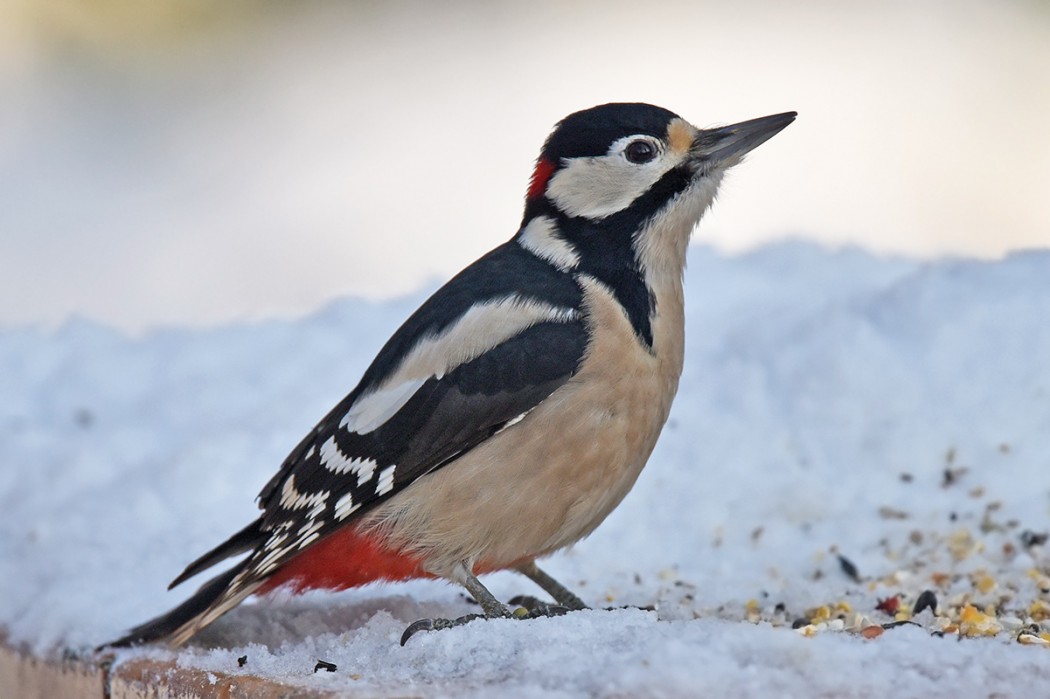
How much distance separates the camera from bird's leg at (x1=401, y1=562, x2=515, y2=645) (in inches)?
127

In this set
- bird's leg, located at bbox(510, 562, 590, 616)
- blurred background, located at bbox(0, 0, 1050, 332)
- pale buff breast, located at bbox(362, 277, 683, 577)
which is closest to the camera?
pale buff breast, located at bbox(362, 277, 683, 577)

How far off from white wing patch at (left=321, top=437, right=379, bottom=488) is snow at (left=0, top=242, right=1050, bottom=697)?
13.0 inches

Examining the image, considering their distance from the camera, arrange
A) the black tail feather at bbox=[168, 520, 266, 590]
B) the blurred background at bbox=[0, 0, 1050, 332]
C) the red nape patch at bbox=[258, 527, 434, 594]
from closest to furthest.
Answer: the red nape patch at bbox=[258, 527, 434, 594] → the black tail feather at bbox=[168, 520, 266, 590] → the blurred background at bbox=[0, 0, 1050, 332]

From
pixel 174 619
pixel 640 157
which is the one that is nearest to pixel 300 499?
pixel 174 619

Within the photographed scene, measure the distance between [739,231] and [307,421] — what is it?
451 cm

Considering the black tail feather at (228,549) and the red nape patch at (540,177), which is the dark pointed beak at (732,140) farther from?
the black tail feather at (228,549)

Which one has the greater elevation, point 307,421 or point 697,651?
point 307,421

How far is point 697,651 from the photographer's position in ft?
8.17

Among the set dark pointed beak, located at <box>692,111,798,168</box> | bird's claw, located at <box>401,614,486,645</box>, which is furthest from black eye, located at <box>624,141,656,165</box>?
bird's claw, located at <box>401,614,486,645</box>

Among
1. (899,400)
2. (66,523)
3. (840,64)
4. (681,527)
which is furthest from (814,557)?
(840,64)

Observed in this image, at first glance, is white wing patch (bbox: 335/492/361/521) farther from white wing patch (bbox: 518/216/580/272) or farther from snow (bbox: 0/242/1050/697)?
white wing patch (bbox: 518/216/580/272)

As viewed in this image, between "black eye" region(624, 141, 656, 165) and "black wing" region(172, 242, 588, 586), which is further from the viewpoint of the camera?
"black eye" region(624, 141, 656, 165)

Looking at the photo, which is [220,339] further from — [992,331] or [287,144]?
[287,144]

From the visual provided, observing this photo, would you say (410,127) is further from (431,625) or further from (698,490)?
(431,625)
